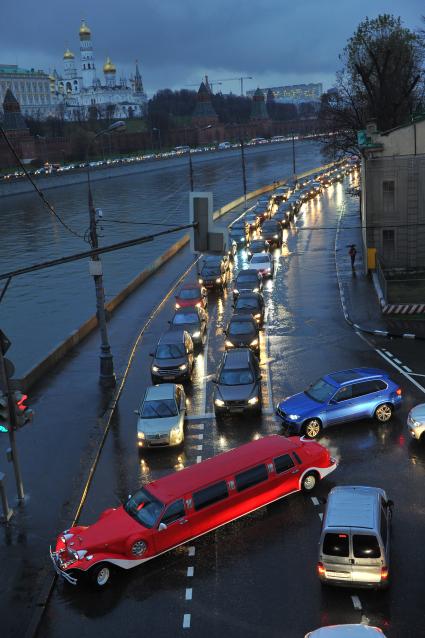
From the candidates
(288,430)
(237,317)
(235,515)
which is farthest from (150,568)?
(237,317)

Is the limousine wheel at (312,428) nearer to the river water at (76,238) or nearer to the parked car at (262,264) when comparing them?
the river water at (76,238)

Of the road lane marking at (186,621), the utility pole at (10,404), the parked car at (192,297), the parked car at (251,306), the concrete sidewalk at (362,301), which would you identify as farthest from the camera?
the parked car at (192,297)

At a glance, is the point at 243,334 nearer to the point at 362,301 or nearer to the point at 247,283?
the point at 362,301

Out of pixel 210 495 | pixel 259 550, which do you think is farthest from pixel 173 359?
pixel 259 550

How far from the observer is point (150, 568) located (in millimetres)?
12727

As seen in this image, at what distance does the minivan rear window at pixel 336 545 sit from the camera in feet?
37.3

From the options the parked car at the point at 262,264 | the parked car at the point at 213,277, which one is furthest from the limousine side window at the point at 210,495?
the parked car at the point at 262,264

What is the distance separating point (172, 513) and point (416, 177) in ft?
86.1

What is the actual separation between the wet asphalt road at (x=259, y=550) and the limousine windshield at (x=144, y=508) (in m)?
0.85

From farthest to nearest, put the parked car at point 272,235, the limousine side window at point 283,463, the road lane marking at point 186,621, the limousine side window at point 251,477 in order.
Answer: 1. the parked car at point 272,235
2. the limousine side window at point 283,463
3. the limousine side window at point 251,477
4. the road lane marking at point 186,621

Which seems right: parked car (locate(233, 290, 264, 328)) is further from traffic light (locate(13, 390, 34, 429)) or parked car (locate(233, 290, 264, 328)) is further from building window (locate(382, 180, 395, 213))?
traffic light (locate(13, 390, 34, 429))

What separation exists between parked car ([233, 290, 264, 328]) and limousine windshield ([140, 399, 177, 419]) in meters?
10.7

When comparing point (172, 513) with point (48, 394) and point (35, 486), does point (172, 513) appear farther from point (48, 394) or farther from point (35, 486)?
point (48, 394)

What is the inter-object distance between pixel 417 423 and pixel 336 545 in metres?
6.31
